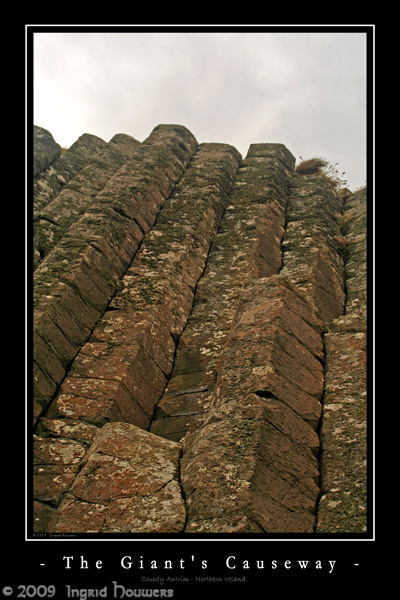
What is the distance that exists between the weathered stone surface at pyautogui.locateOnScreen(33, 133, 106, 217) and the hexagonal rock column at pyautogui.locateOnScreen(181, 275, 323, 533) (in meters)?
8.79

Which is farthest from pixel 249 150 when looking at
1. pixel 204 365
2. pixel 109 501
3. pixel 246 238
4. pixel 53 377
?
pixel 109 501

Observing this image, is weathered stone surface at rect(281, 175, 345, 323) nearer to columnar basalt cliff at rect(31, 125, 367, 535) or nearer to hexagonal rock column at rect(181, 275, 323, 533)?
columnar basalt cliff at rect(31, 125, 367, 535)

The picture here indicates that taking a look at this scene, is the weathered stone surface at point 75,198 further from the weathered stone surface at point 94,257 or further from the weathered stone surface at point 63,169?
the weathered stone surface at point 94,257

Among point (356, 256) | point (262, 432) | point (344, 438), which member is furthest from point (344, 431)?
point (356, 256)

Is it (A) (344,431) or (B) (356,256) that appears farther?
(B) (356,256)

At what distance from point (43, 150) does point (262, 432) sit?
14.9m

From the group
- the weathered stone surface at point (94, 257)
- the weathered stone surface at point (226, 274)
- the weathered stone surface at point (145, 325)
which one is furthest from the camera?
the weathered stone surface at point (94, 257)

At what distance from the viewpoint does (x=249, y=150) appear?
2027cm

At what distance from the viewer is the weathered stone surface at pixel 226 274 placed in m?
9.06

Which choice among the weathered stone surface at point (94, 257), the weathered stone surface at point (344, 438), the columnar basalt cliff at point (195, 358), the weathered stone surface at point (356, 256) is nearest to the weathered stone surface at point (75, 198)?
the columnar basalt cliff at point (195, 358)

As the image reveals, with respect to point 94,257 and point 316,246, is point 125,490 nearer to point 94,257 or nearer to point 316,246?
point 94,257

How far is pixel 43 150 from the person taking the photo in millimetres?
18453

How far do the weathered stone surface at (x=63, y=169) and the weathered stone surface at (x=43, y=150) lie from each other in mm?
167
